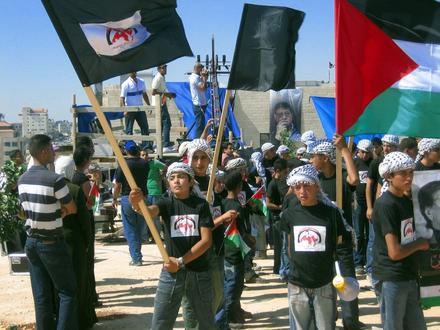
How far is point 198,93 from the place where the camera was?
14.9m

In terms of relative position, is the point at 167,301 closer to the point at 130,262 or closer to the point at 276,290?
the point at 276,290

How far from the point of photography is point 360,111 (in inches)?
217

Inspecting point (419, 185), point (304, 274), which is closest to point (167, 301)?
point (304, 274)

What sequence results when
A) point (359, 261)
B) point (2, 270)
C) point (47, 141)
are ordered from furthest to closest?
point (2, 270)
point (359, 261)
point (47, 141)

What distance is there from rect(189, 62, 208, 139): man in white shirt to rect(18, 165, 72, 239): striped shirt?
9.21 metres

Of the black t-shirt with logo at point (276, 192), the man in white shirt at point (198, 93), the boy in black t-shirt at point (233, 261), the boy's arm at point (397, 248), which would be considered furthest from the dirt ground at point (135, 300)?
the man in white shirt at point (198, 93)

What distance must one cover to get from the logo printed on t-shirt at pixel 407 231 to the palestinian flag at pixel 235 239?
2.34 meters

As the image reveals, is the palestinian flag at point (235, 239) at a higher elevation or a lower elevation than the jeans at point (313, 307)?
higher

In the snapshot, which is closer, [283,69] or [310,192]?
[310,192]

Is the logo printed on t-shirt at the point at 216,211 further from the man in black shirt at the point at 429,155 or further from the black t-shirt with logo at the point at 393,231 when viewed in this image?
the man in black shirt at the point at 429,155

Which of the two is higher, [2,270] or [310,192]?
[310,192]

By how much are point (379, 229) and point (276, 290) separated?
413 centimetres

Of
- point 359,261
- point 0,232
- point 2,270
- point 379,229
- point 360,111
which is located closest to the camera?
point 379,229

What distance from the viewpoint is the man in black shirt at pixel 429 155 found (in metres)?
7.23
